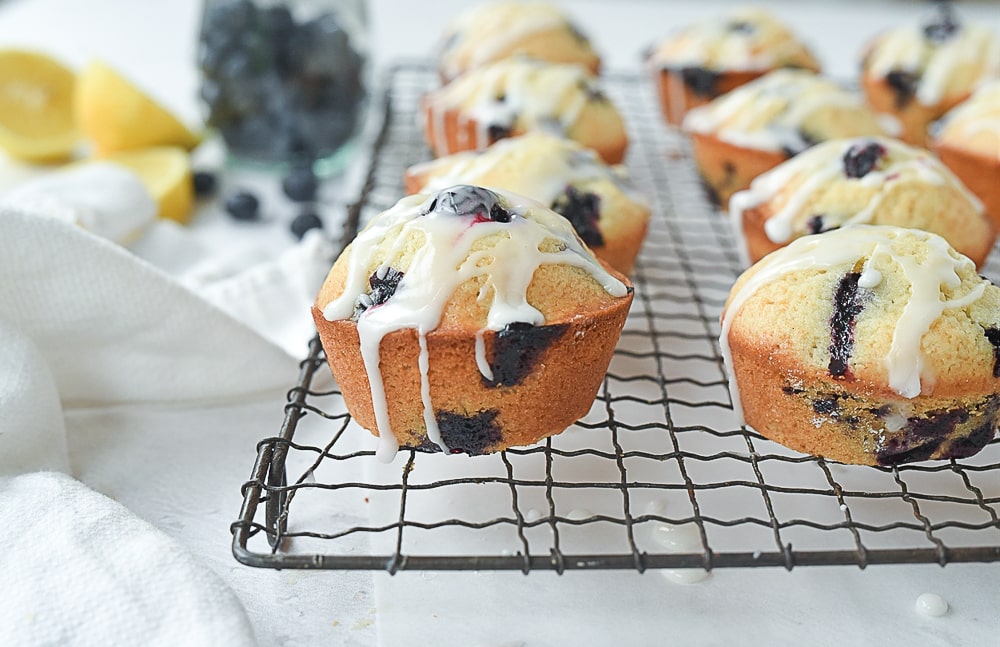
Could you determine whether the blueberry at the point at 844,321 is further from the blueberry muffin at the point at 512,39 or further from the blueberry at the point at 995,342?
the blueberry muffin at the point at 512,39

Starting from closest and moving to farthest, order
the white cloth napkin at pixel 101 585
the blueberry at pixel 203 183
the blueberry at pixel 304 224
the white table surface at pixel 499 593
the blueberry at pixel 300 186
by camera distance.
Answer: the white cloth napkin at pixel 101 585 → the white table surface at pixel 499 593 → the blueberry at pixel 304 224 → the blueberry at pixel 300 186 → the blueberry at pixel 203 183

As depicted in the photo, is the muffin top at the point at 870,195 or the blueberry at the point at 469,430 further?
the muffin top at the point at 870,195

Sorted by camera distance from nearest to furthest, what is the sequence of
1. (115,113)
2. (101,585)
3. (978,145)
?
(101,585), (978,145), (115,113)

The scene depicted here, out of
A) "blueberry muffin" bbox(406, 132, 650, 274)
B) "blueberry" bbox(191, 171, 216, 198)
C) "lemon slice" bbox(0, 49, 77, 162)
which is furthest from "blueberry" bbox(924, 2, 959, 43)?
"lemon slice" bbox(0, 49, 77, 162)

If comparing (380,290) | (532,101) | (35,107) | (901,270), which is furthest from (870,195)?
(35,107)

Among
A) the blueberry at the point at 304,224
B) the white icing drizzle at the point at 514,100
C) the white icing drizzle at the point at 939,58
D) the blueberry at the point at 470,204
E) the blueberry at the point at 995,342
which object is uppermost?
the blueberry at the point at 470,204

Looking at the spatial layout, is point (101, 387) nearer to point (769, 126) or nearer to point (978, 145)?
point (769, 126)

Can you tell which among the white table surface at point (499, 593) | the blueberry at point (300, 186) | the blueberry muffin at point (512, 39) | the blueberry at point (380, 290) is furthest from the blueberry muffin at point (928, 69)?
the blueberry at point (380, 290)

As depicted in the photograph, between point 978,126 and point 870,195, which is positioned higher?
point 870,195
